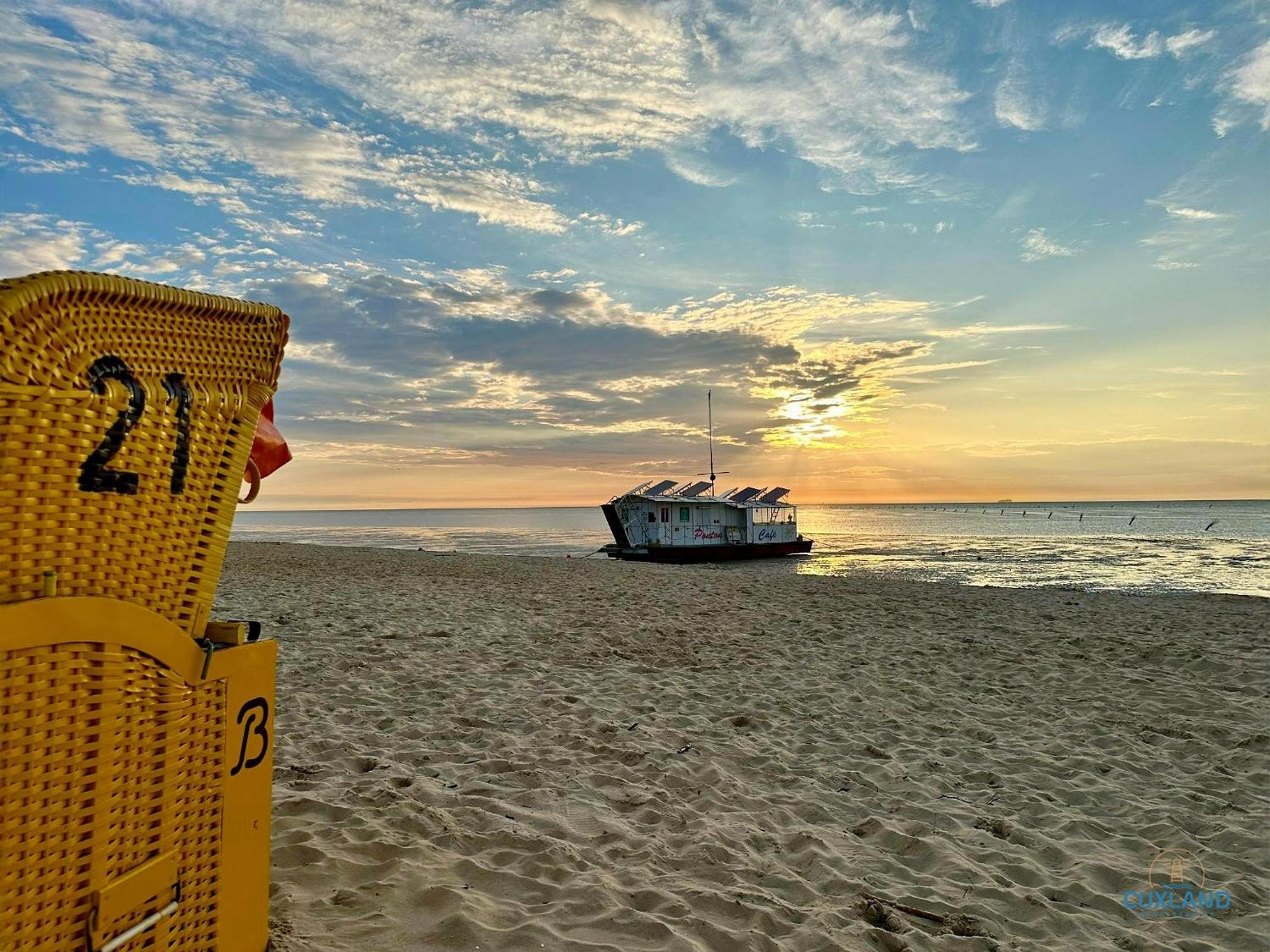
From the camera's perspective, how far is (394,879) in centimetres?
312

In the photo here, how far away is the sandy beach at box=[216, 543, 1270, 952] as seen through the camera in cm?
299

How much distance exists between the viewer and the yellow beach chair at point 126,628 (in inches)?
62.3

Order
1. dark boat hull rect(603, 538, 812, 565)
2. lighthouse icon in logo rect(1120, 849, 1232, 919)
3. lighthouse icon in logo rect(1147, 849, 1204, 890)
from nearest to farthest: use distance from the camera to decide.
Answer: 1. lighthouse icon in logo rect(1120, 849, 1232, 919)
2. lighthouse icon in logo rect(1147, 849, 1204, 890)
3. dark boat hull rect(603, 538, 812, 565)

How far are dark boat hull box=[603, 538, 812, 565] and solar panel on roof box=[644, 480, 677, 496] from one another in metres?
2.63

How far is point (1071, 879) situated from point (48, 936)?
13.7 feet

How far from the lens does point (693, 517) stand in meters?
34.2

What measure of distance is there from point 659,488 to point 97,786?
32400 mm

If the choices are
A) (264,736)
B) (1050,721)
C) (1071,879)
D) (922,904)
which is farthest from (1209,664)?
(264,736)

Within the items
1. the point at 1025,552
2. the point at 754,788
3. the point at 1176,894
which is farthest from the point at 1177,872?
the point at 1025,552

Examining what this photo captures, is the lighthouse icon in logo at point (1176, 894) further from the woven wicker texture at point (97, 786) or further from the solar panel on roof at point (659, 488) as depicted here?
the solar panel on roof at point (659, 488)

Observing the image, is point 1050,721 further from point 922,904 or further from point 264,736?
point 264,736

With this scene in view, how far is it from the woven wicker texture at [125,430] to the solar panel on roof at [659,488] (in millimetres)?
30744

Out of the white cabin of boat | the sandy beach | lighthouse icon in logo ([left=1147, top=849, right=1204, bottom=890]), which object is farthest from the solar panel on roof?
lighthouse icon in logo ([left=1147, top=849, right=1204, bottom=890])

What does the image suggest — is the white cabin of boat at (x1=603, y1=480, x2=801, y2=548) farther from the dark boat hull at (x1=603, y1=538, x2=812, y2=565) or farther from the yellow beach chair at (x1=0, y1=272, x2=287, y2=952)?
the yellow beach chair at (x1=0, y1=272, x2=287, y2=952)
